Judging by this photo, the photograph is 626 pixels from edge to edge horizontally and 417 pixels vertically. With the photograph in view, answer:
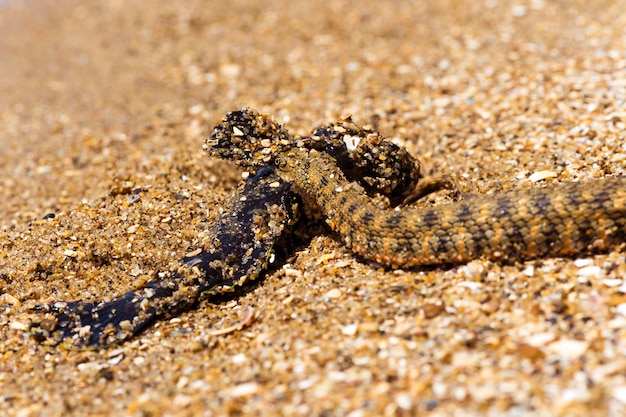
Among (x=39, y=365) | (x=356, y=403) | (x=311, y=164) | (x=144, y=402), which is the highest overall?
A: (x=311, y=164)

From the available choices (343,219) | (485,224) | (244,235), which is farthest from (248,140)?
(485,224)

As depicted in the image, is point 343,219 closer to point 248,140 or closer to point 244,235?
point 244,235

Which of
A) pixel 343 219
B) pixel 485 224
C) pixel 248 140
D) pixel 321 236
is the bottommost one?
pixel 485 224

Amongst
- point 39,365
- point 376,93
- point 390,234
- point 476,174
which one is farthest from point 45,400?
point 376,93

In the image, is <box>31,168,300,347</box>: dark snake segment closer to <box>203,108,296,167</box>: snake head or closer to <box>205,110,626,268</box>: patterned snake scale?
<box>203,108,296,167</box>: snake head

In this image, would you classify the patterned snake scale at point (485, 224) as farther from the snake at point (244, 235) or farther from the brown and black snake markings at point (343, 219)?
the snake at point (244, 235)

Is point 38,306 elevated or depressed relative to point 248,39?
depressed

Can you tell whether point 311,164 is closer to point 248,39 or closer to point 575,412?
point 575,412

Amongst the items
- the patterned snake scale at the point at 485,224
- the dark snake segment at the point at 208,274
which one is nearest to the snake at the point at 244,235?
the dark snake segment at the point at 208,274
